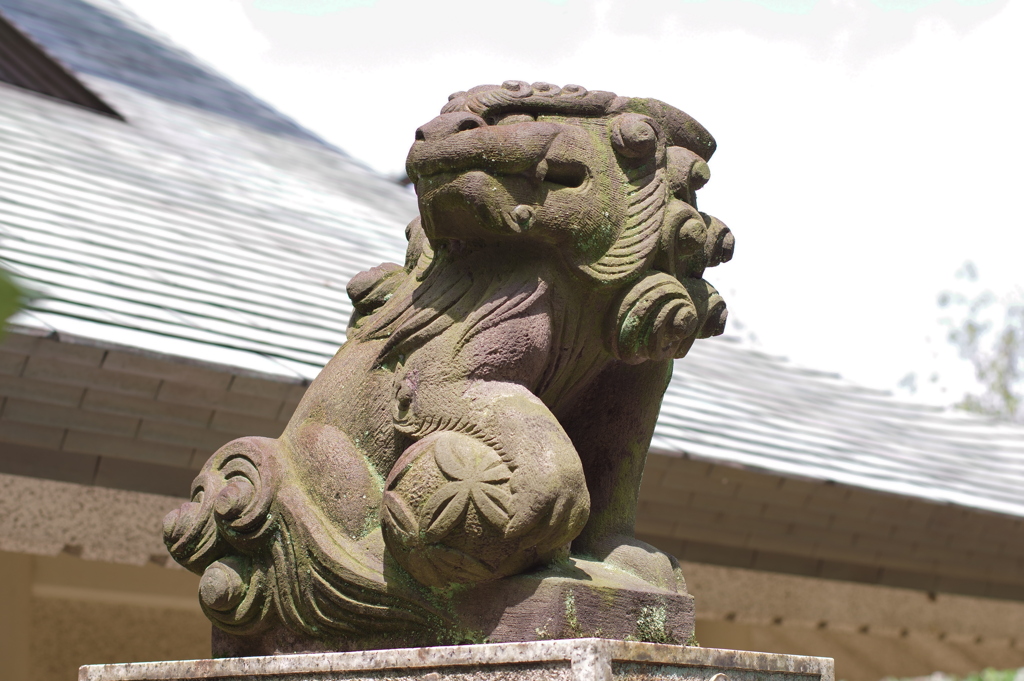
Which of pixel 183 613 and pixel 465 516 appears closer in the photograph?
pixel 465 516

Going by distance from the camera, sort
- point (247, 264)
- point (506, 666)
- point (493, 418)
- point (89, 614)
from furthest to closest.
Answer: point (89, 614) < point (247, 264) < point (493, 418) < point (506, 666)

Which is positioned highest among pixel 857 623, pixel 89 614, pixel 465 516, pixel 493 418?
pixel 493 418

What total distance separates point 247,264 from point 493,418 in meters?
2.78

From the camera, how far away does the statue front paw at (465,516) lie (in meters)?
1.62

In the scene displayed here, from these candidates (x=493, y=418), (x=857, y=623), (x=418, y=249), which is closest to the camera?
(x=493, y=418)

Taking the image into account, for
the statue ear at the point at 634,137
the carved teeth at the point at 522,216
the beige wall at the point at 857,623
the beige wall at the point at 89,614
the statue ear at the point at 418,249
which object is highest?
the statue ear at the point at 634,137

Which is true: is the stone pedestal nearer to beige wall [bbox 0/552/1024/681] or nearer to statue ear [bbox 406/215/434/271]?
statue ear [bbox 406/215/434/271]

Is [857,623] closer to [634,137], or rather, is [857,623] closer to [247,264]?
[247,264]

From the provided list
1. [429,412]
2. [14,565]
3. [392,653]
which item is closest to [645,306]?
[429,412]

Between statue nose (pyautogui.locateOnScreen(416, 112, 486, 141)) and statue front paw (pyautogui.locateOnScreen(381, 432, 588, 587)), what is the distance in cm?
51

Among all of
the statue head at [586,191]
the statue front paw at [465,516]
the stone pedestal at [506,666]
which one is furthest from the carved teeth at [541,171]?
the stone pedestal at [506,666]

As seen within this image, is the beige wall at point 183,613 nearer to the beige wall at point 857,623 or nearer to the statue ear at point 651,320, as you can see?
the beige wall at point 857,623

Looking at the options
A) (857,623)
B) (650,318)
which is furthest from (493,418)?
(857,623)

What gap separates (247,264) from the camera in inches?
167
